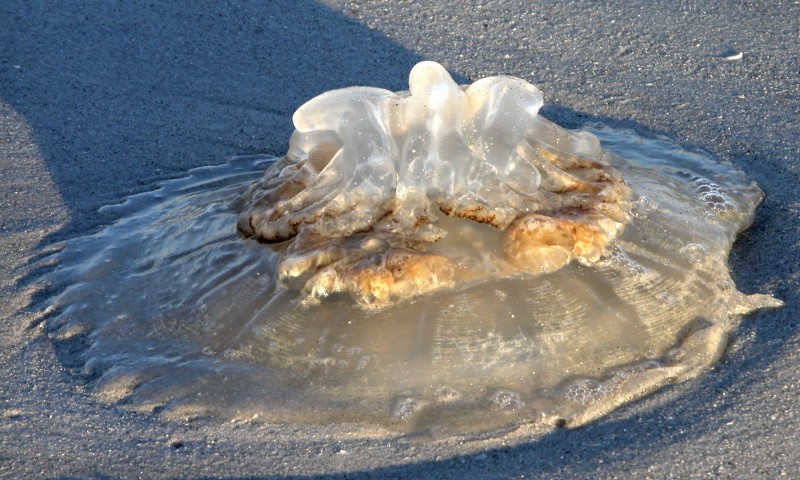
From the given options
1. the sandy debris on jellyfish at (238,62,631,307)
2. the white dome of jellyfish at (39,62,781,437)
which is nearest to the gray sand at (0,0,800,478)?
the white dome of jellyfish at (39,62,781,437)

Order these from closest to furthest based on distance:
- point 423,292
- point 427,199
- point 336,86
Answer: point 423,292 < point 427,199 < point 336,86

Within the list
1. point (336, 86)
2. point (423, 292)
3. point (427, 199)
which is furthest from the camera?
point (336, 86)

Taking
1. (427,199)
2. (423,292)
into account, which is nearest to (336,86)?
(427,199)

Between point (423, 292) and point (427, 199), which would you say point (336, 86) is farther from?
point (423, 292)

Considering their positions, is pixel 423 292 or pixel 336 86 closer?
pixel 423 292

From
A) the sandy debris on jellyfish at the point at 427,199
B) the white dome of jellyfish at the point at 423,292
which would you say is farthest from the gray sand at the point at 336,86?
the sandy debris on jellyfish at the point at 427,199

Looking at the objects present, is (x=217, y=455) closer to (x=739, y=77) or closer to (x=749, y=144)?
(x=749, y=144)

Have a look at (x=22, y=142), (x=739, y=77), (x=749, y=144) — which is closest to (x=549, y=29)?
(x=739, y=77)
